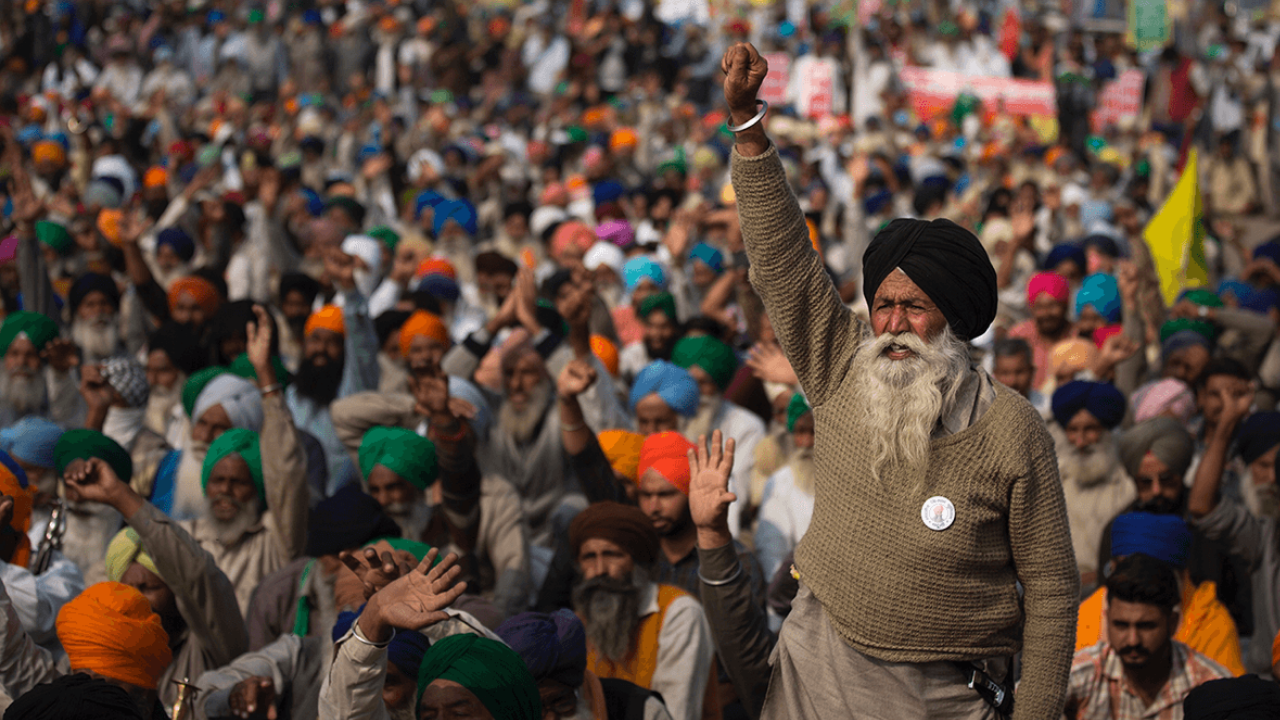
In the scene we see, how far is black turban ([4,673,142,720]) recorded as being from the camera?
2354 mm

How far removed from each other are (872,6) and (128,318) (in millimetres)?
15765

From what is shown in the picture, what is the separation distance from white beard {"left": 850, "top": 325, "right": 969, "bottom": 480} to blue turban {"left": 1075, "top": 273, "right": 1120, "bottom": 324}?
468cm

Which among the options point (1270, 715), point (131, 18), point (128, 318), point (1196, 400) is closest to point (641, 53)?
point (131, 18)

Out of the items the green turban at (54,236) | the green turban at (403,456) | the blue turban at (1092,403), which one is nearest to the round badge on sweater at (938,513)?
the green turban at (403,456)

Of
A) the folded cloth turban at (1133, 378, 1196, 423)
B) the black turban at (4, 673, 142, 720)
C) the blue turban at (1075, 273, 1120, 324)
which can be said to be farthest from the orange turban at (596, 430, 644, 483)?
the blue turban at (1075, 273, 1120, 324)

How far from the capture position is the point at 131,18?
60.1 feet

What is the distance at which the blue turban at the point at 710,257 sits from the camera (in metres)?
7.66

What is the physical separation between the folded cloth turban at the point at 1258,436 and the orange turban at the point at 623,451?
7.38 feet

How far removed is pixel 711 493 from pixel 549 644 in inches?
28.0

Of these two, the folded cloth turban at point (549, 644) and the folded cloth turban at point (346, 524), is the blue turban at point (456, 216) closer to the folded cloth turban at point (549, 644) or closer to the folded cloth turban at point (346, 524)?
the folded cloth turban at point (346, 524)

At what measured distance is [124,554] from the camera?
3.71 metres

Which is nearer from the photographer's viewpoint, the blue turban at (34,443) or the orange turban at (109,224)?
the blue turban at (34,443)

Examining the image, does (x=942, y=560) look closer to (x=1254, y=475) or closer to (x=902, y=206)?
(x=1254, y=475)

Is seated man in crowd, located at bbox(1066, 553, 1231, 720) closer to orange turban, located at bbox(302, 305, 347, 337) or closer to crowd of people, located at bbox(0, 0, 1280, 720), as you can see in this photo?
crowd of people, located at bbox(0, 0, 1280, 720)
